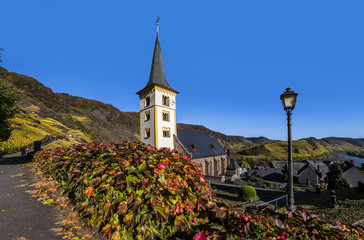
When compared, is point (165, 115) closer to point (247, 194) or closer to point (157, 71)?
point (157, 71)

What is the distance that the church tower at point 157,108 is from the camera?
2639 cm

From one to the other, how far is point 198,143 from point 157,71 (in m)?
17.5

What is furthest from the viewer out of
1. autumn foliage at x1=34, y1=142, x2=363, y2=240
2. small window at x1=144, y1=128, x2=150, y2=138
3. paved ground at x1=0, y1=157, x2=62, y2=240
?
small window at x1=144, y1=128, x2=150, y2=138

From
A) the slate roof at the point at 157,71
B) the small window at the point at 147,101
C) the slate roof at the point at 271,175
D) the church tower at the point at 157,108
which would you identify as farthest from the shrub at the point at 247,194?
the slate roof at the point at 271,175

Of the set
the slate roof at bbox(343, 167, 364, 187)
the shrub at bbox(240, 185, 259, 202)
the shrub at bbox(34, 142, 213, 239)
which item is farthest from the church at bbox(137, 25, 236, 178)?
the slate roof at bbox(343, 167, 364, 187)

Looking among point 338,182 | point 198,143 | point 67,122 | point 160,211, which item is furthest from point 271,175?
point 67,122

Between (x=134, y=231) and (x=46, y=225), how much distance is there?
2551 mm

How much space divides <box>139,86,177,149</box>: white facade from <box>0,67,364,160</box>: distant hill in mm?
14947

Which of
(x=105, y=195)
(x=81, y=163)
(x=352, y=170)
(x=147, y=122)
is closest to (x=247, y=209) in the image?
(x=105, y=195)

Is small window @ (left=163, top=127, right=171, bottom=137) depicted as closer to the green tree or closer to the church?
the church

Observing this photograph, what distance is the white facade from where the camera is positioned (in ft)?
86.1

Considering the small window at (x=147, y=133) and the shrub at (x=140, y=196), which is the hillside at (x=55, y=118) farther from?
the shrub at (x=140, y=196)

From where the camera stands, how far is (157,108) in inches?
1038

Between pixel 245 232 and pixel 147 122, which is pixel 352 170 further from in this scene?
pixel 245 232
